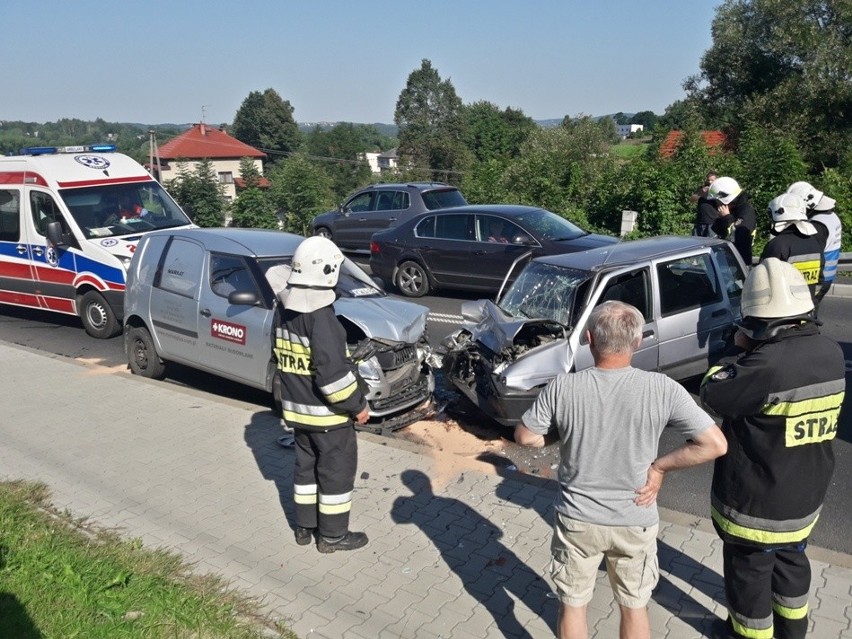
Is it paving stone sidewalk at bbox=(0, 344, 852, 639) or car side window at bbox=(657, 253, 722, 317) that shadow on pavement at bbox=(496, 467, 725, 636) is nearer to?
paving stone sidewalk at bbox=(0, 344, 852, 639)

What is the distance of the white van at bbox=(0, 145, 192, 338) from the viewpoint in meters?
10.7

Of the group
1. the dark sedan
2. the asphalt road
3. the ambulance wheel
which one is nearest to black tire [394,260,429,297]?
the dark sedan

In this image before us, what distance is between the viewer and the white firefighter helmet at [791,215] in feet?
21.9

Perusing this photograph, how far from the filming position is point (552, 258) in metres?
7.47

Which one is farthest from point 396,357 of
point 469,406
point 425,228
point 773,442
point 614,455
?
point 425,228

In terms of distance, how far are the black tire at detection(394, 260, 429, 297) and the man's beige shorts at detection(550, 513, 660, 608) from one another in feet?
32.9

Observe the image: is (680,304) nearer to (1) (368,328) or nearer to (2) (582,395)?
(1) (368,328)

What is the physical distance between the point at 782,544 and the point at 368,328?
4245 mm

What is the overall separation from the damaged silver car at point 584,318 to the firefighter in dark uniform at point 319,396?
2.05 metres

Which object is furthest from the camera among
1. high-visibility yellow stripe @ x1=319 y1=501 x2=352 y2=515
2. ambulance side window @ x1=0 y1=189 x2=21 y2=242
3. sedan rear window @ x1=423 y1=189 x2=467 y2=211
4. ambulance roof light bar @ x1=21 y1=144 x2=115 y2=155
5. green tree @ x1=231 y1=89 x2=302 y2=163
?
green tree @ x1=231 y1=89 x2=302 y2=163

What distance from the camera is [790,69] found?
27.7m

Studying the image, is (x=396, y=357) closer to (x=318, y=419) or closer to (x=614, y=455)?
(x=318, y=419)

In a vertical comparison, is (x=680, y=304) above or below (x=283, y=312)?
below

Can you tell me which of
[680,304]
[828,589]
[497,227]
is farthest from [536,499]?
[497,227]
